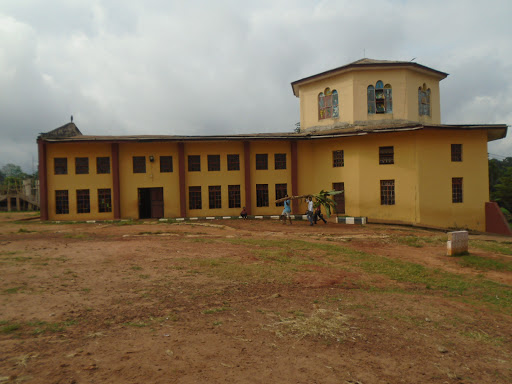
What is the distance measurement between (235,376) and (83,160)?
22723mm

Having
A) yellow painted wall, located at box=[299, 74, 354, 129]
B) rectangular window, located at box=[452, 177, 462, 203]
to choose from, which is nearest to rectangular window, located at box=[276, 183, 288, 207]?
yellow painted wall, located at box=[299, 74, 354, 129]

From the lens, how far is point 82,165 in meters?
22.0

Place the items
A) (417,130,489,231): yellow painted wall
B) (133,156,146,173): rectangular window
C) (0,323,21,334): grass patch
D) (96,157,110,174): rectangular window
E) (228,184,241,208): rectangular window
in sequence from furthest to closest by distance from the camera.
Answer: (228,184,241,208): rectangular window → (133,156,146,173): rectangular window → (96,157,110,174): rectangular window → (417,130,489,231): yellow painted wall → (0,323,21,334): grass patch

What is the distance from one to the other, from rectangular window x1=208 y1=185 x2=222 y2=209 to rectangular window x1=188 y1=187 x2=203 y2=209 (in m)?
0.74

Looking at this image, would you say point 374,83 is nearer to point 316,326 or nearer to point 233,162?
point 233,162

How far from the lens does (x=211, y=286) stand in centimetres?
677

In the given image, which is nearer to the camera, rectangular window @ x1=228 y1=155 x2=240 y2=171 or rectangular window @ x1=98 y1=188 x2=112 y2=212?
rectangular window @ x1=98 y1=188 x2=112 y2=212

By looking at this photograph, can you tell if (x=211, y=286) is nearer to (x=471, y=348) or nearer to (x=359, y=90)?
(x=471, y=348)

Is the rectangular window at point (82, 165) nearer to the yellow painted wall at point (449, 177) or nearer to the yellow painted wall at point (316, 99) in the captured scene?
the yellow painted wall at point (316, 99)

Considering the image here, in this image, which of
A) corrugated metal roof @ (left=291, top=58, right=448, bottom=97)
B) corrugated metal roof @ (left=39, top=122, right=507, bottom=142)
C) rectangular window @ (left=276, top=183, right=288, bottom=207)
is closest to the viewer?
corrugated metal roof @ (left=39, top=122, right=507, bottom=142)

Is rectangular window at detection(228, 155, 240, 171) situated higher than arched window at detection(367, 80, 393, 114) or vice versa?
arched window at detection(367, 80, 393, 114)

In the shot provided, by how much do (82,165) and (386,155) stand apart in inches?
836

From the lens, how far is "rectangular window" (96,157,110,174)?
2214 cm

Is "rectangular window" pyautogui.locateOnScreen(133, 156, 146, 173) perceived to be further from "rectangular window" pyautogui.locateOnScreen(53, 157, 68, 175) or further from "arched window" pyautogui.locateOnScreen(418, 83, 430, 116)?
"arched window" pyautogui.locateOnScreen(418, 83, 430, 116)
